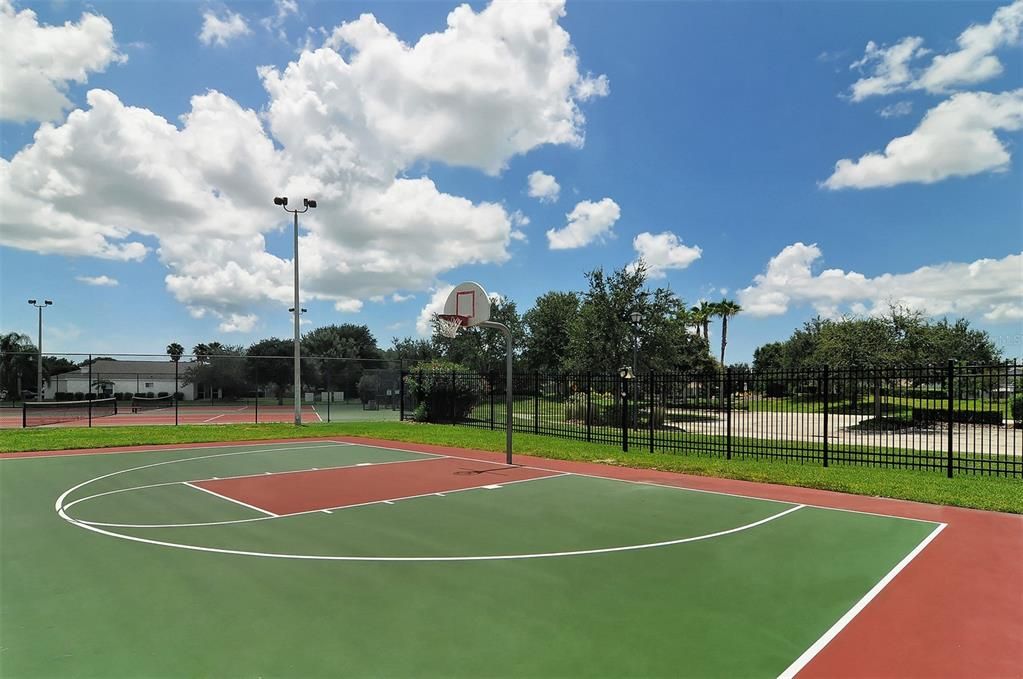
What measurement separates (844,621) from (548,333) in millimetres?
53313

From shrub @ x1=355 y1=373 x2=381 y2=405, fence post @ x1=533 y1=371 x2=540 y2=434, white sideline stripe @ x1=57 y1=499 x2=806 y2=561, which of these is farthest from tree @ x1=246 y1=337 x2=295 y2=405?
white sideline stripe @ x1=57 y1=499 x2=806 y2=561

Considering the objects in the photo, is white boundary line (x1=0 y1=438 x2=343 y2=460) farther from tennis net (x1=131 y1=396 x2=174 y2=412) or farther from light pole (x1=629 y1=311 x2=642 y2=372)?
tennis net (x1=131 y1=396 x2=174 y2=412)

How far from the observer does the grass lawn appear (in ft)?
34.7

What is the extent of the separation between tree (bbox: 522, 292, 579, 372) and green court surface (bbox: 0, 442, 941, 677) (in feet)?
153

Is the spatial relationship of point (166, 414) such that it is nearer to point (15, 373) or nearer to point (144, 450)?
point (15, 373)

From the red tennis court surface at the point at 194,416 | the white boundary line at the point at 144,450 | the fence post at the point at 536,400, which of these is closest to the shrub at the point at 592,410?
the fence post at the point at 536,400

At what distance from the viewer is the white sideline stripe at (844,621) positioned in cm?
417

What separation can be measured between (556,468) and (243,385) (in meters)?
30.0

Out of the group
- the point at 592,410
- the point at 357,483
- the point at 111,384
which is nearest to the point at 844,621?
the point at 357,483

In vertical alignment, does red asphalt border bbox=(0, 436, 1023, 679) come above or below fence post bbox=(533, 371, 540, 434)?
below

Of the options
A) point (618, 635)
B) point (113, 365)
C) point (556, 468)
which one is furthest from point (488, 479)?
point (113, 365)

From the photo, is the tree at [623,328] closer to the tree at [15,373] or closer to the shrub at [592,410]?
the shrub at [592,410]

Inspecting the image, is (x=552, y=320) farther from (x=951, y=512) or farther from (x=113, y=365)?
(x=951, y=512)

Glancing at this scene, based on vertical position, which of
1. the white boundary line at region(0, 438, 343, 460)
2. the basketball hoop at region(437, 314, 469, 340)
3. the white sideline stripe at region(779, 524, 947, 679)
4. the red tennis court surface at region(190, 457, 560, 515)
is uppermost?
the basketball hoop at region(437, 314, 469, 340)
